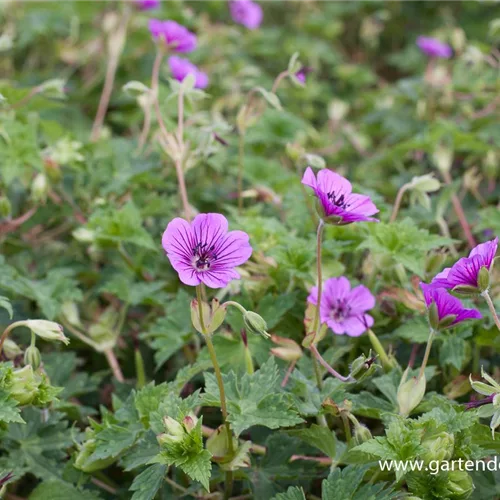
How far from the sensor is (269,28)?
303 cm

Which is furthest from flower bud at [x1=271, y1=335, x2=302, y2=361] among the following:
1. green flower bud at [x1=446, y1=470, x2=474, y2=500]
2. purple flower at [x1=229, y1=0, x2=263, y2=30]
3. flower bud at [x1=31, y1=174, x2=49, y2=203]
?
purple flower at [x1=229, y1=0, x2=263, y2=30]

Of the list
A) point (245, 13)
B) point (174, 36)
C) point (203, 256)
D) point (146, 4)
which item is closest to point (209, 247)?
point (203, 256)

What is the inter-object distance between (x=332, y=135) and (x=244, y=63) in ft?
1.49

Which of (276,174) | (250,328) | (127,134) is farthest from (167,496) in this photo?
(127,134)

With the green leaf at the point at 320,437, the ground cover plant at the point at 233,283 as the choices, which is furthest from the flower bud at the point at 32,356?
the green leaf at the point at 320,437

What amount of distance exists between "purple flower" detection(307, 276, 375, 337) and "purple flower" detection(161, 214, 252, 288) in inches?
10.2

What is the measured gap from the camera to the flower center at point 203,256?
1051 mm

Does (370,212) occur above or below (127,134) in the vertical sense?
above

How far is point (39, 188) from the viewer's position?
157 centimetres

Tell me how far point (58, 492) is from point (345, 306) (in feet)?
2.01

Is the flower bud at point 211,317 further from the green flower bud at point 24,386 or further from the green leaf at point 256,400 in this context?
the green flower bud at point 24,386

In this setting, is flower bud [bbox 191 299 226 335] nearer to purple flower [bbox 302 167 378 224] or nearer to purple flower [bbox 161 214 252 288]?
purple flower [bbox 161 214 252 288]

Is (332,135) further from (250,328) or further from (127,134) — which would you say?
(250,328)

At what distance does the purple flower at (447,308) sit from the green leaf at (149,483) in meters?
0.49
